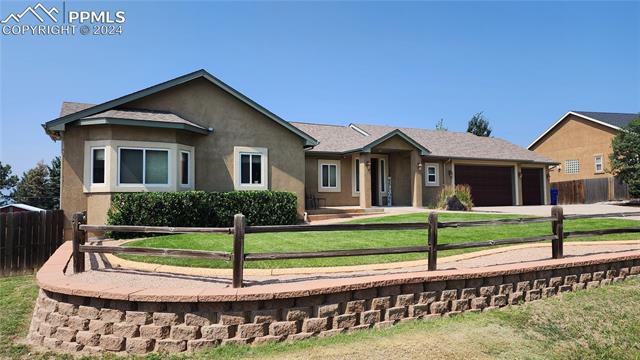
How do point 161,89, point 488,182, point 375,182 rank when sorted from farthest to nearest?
point 488,182 → point 375,182 → point 161,89

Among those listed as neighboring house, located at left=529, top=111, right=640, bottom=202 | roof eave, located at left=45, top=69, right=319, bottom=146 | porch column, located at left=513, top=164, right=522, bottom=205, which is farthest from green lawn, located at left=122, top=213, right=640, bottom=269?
neighboring house, located at left=529, top=111, right=640, bottom=202

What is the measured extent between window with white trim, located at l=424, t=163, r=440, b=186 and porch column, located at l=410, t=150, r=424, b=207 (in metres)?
2.43

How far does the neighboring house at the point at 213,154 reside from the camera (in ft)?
43.8

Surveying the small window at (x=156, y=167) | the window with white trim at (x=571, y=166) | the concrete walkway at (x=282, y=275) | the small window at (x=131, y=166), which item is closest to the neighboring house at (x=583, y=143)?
the window with white trim at (x=571, y=166)

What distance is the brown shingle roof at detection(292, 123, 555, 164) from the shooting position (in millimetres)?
21411

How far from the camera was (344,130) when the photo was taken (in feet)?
82.4

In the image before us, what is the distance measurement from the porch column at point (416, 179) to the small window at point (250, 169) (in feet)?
28.7

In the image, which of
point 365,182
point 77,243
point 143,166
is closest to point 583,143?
Result: point 365,182

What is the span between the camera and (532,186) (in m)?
27.5

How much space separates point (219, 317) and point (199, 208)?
898 centimetres

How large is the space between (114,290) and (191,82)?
11.9 m

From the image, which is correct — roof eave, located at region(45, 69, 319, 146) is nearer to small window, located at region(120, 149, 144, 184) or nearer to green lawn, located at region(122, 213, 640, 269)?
small window, located at region(120, 149, 144, 184)

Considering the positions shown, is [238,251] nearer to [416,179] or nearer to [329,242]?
[329,242]

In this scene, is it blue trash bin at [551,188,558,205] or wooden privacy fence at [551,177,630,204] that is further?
wooden privacy fence at [551,177,630,204]
